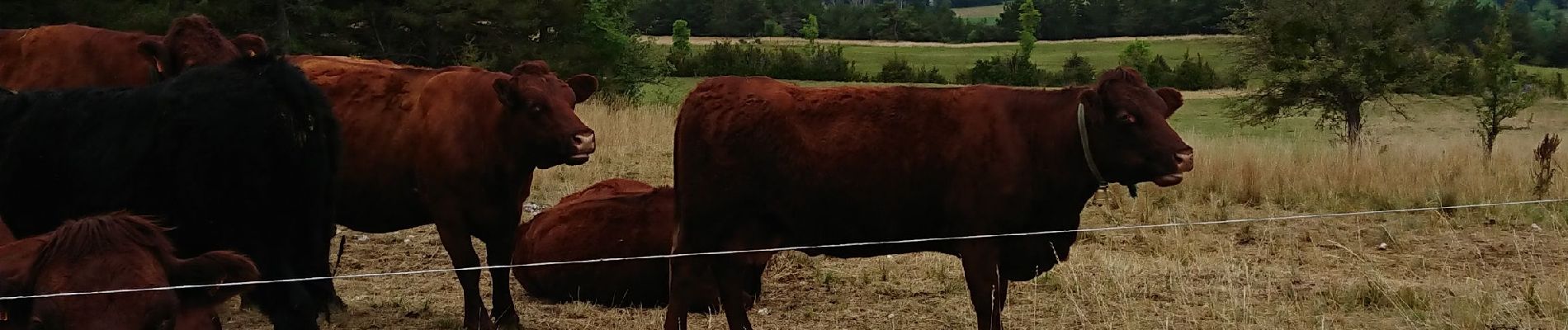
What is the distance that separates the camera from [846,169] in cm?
617

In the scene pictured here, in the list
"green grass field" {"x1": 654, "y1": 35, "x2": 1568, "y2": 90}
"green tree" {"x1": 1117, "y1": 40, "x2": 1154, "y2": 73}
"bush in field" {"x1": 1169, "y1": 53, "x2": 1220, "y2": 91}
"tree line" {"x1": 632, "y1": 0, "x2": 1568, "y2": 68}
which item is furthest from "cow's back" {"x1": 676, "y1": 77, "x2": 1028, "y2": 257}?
"tree line" {"x1": 632, "y1": 0, "x2": 1568, "y2": 68}

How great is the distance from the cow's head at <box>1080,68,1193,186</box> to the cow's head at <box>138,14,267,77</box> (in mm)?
4680

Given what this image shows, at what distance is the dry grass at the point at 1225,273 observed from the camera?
702 centimetres

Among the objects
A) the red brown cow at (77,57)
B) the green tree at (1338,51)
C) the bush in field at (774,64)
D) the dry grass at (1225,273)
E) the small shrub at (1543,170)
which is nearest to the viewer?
the dry grass at (1225,273)

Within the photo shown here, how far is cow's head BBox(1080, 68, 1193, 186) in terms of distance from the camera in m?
5.89

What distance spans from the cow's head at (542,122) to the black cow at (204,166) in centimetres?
124

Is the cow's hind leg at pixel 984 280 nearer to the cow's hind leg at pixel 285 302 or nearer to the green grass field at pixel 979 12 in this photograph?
the cow's hind leg at pixel 285 302

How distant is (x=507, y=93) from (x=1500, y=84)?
14.5 meters

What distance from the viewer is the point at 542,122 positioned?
6.73m

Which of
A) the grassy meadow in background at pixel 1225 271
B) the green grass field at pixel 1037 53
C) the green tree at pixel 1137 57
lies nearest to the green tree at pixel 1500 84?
the grassy meadow in background at pixel 1225 271

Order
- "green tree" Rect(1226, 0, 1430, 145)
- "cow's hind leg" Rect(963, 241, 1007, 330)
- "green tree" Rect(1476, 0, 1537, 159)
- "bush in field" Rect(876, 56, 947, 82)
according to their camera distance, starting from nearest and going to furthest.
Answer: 1. "cow's hind leg" Rect(963, 241, 1007, 330)
2. "green tree" Rect(1476, 0, 1537, 159)
3. "green tree" Rect(1226, 0, 1430, 145)
4. "bush in field" Rect(876, 56, 947, 82)

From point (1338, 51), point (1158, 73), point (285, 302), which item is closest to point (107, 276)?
point (285, 302)

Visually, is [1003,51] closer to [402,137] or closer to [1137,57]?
[1137,57]

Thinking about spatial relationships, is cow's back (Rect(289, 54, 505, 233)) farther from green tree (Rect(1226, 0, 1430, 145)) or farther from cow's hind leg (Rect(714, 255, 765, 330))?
green tree (Rect(1226, 0, 1430, 145))
